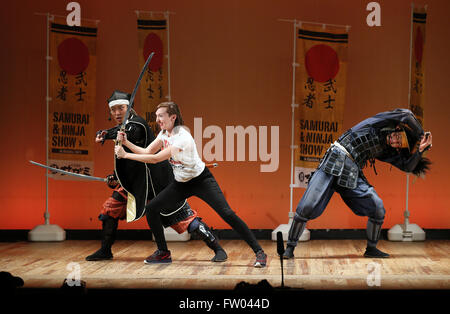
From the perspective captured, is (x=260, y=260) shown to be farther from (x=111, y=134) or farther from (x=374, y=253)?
(x=111, y=134)

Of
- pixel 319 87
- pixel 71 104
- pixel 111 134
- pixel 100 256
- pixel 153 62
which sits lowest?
pixel 100 256

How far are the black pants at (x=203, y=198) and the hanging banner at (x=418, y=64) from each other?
2291 mm

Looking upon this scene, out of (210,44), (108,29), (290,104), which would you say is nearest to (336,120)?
(290,104)

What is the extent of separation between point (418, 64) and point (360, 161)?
1.61 m

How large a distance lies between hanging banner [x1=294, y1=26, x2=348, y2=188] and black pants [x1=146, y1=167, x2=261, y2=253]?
156 centimetres

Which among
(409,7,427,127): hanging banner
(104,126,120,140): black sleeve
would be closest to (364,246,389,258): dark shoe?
(409,7,427,127): hanging banner

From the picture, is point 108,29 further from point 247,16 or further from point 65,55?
point 247,16

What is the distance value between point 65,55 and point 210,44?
1.43 metres

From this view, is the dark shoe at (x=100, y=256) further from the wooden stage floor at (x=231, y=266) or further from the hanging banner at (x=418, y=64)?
the hanging banner at (x=418, y=64)

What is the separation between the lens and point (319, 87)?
5695 mm

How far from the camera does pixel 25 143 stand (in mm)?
6273

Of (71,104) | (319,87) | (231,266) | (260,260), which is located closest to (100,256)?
(231,266)

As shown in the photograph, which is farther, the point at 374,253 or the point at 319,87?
the point at 319,87

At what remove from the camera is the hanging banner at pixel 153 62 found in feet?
18.6
